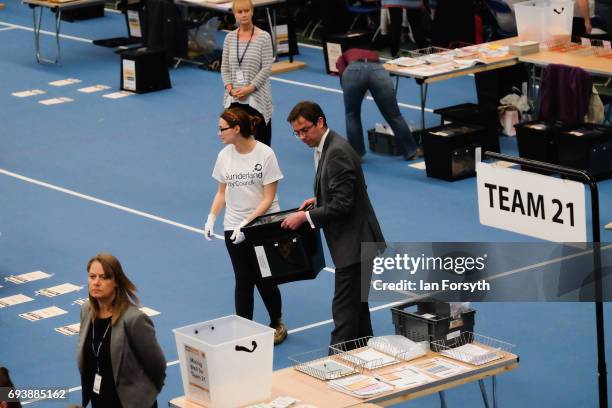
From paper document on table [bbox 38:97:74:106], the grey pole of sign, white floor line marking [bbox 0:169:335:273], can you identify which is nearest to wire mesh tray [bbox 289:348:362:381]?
the grey pole of sign

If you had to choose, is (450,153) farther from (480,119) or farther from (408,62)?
(408,62)

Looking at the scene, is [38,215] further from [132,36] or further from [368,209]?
[132,36]

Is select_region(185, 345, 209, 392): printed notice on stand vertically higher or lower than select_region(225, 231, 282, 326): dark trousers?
higher

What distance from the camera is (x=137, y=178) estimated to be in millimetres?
14266

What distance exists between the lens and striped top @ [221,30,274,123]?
1236 cm

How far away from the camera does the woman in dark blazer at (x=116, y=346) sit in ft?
22.1

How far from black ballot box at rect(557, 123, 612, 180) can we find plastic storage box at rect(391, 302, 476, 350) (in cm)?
595

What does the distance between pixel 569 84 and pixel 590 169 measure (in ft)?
3.19

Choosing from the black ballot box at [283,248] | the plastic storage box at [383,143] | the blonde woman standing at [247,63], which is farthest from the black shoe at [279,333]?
the plastic storage box at [383,143]

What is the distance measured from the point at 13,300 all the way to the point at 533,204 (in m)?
5.36

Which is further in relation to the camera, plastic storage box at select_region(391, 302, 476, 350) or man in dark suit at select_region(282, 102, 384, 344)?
man in dark suit at select_region(282, 102, 384, 344)

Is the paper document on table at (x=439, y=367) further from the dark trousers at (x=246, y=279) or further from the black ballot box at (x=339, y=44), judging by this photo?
the black ballot box at (x=339, y=44)

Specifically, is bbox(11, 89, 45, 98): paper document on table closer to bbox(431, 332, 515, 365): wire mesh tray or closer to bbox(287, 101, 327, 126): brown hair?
bbox(287, 101, 327, 126): brown hair

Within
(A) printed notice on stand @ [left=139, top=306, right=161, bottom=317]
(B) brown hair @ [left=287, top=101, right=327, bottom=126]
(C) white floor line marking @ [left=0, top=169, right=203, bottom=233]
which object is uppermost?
(B) brown hair @ [left=287, top=101, right=327, bottom=126]
